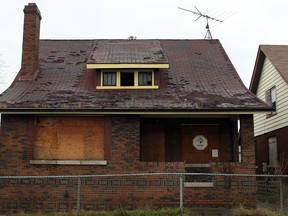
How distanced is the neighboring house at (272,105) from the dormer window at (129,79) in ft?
19.8

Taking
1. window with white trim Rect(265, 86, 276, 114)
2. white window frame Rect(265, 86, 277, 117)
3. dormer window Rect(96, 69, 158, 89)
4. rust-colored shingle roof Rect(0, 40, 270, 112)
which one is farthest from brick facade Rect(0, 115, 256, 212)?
window with white trim Rect(265, 86, 276, 114)

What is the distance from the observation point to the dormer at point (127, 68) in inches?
627

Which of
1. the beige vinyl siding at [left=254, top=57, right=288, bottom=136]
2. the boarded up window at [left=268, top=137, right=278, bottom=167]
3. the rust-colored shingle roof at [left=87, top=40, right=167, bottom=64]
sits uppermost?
the rust-colored shingle roof at [left=87, top=40, right=167, bottom=64]

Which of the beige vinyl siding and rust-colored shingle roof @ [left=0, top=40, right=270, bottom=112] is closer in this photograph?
rust-colored shingle roof @ [left=0, top=40, right=270, bottom=112]

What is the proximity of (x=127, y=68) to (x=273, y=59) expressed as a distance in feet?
25.8

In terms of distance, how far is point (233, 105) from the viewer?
46.8ft

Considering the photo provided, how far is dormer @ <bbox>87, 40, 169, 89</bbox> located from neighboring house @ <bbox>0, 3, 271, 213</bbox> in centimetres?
4

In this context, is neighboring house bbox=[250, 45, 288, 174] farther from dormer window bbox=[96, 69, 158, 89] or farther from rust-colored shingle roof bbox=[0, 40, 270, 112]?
dormer window bbox=[96, 69, 158, 89]

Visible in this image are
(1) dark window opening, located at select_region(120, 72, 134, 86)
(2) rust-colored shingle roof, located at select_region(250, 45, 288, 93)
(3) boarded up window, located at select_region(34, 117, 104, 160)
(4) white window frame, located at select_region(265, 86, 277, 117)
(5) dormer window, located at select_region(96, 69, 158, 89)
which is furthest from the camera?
(4) white window frame, located at select_region(265, 86, 277, 117)

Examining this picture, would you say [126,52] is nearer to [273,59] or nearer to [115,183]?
[115,183]

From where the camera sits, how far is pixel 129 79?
1647 cm

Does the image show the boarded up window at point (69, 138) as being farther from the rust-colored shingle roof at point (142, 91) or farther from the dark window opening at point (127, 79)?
the dark window opening at point (127, 79)

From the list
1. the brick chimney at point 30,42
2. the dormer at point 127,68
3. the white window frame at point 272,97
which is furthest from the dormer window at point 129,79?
the white window frame at point 272,97

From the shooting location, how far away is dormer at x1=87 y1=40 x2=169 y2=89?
52.2 ft
